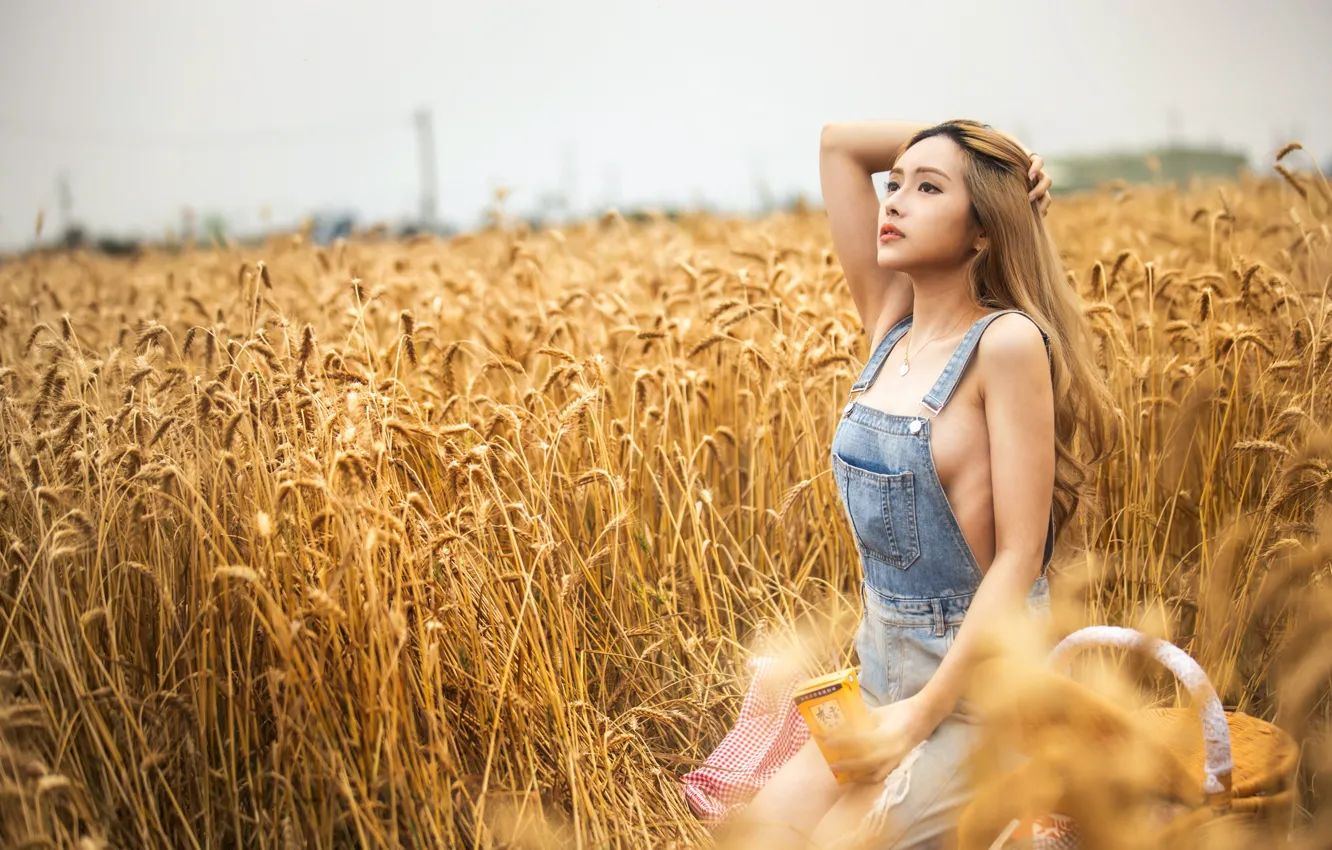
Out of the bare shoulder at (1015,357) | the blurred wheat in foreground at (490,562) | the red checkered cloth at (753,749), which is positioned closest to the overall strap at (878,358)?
the bare shoulder at (1015,357)

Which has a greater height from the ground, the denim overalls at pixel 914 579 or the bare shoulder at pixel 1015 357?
the bare shoulder at pixel 1015 357

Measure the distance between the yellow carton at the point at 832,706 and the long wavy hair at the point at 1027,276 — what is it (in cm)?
59

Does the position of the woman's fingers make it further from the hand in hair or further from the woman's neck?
the woman's neck

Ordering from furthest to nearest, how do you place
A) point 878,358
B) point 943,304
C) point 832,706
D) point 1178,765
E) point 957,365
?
point 878,358 < point 943,304 < point 957,365 < point 832,706 < point 1178,765

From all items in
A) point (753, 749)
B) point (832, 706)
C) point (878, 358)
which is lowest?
point (753, 749)

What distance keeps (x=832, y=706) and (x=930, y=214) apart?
2.79 ft

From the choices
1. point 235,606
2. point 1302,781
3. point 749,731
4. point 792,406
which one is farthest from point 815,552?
point 235,606

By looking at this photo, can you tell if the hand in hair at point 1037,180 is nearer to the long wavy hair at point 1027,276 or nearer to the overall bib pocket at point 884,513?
the long wavy hair at point 1027,276

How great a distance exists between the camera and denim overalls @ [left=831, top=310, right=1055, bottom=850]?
1.51 m

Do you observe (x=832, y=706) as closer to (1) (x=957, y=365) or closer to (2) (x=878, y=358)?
(1) (x=957, y=365)

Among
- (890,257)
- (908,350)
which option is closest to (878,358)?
(908,350)

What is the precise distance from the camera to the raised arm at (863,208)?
197cm

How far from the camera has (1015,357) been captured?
1.53m

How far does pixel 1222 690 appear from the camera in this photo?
2.16 m
